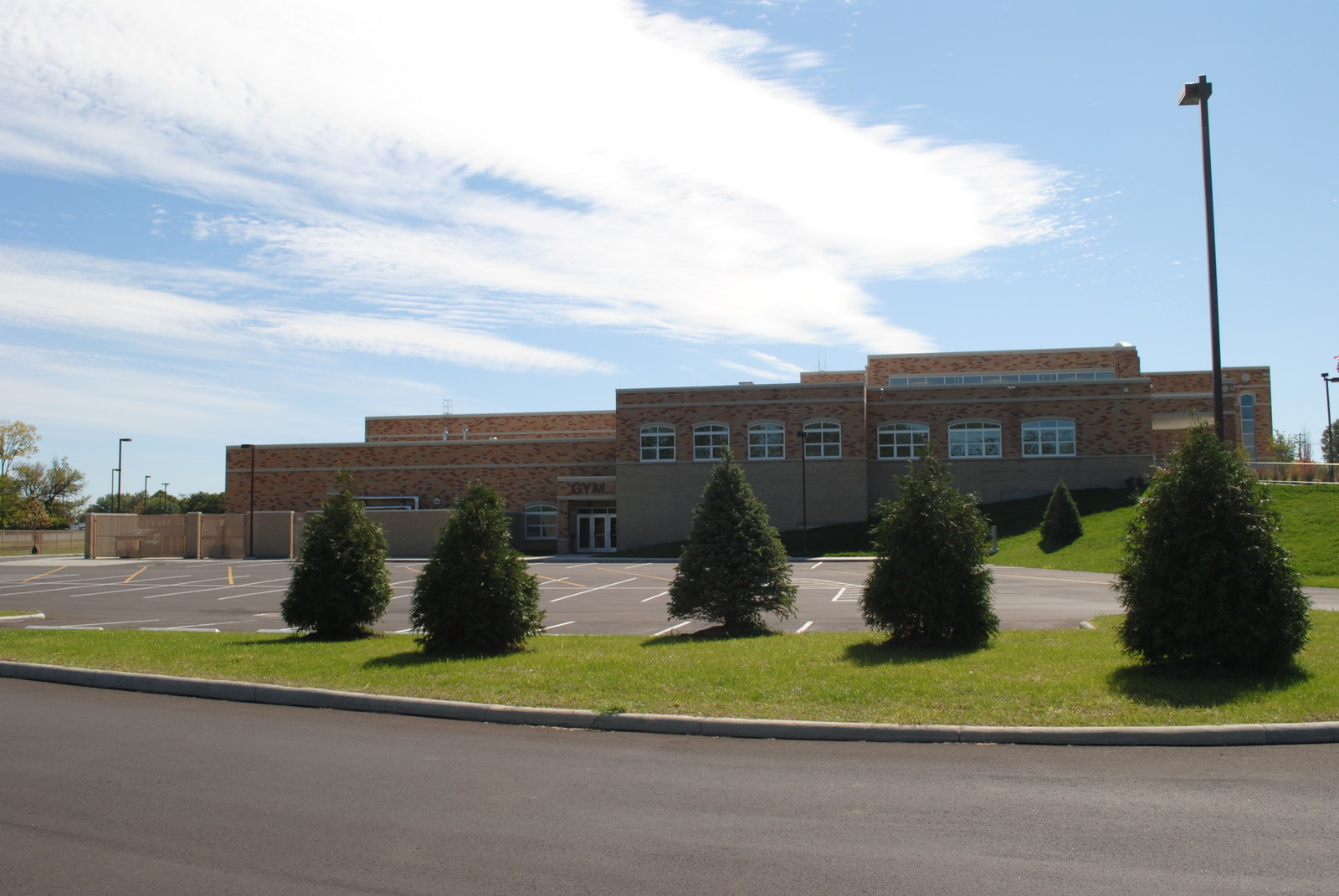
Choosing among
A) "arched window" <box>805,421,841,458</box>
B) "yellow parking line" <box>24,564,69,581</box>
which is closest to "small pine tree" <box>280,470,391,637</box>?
"yellow parking line" <box>24,564,69,581</box>

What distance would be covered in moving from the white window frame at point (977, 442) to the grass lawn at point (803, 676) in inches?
1499

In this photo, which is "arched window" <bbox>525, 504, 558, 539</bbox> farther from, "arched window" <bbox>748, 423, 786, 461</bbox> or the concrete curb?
the concrete curb

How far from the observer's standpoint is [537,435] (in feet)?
210

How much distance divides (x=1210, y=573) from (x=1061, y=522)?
32.9 metres

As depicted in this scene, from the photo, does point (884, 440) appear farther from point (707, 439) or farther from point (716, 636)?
point (716, 636)

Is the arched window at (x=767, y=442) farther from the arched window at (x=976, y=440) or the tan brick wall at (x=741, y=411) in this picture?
the arched window at (x=976, y=440)

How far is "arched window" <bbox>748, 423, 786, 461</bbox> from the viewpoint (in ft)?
169

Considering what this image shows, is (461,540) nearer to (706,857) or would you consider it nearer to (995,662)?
(995,662)

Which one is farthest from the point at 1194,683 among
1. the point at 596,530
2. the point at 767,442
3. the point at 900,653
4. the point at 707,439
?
the point at 596,530

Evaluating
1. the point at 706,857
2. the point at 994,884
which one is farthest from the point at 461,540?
the point at 994,884

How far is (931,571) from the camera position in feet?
38.8

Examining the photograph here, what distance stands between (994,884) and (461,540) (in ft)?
29.0

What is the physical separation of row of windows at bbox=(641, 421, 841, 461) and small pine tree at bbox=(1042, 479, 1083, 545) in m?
12.9

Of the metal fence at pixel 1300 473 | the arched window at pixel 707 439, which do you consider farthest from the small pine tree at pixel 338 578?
the arched window at pixel 707 439
